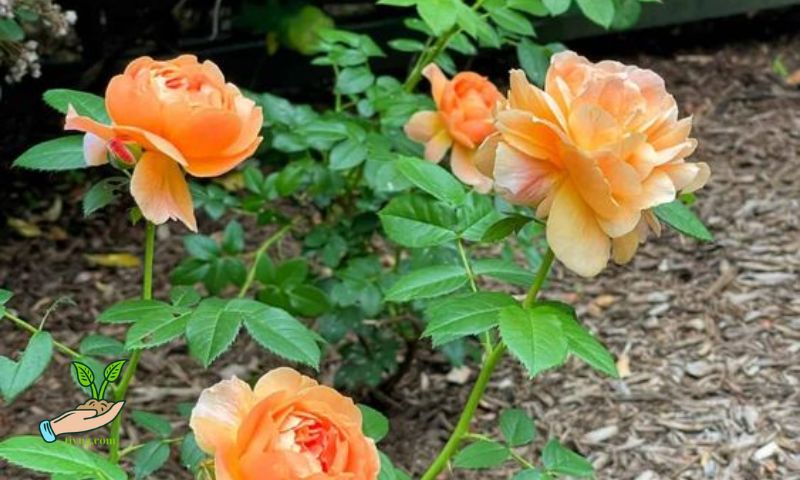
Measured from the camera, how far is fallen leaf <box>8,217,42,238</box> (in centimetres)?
308

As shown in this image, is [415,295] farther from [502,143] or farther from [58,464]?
[58,464]

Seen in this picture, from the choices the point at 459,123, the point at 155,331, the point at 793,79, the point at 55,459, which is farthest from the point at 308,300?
the point at 793,79

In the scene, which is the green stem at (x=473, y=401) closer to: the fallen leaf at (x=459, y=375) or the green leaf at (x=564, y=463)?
the green leaf at (x=564, y=463)

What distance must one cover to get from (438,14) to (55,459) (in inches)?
40.4

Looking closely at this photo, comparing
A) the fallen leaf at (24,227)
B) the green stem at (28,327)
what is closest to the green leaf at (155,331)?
the green stem at (28,327)

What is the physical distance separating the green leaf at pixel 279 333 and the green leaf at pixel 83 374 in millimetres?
190

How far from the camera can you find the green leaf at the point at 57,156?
1.41m

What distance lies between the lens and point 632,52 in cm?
441

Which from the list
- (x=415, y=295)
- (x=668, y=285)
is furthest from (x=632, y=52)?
(x=415, y=295)

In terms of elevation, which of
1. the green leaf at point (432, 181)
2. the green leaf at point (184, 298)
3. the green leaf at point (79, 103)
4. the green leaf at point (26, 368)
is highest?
the green leaf at point (79, 103)

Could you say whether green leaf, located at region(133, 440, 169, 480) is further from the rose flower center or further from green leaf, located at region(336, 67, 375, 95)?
green leaf, located at region(336, 67, 375, 95)

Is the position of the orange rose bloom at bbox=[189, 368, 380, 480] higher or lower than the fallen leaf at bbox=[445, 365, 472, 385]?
higher

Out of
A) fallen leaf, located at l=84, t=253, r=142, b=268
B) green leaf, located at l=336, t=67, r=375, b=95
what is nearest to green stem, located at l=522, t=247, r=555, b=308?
green leaf, located at l=336, t=67, r=375, b=95

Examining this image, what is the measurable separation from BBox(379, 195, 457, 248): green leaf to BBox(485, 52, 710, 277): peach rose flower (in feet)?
0.96
